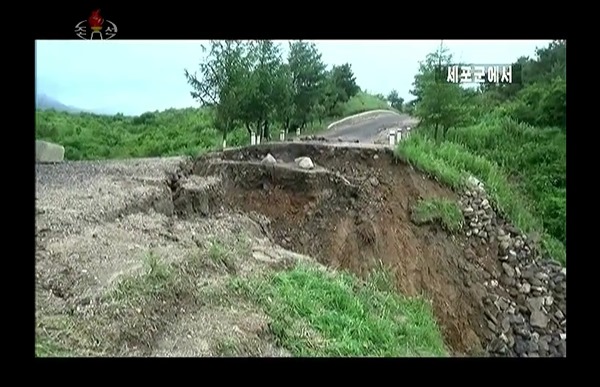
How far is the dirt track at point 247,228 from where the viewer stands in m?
2.30

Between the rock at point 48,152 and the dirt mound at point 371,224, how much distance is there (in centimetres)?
57

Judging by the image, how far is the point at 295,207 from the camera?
2996 mm

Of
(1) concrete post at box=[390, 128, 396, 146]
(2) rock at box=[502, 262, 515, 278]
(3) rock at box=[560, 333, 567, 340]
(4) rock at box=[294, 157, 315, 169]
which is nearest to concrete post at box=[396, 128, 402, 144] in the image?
(1) concrete post at box=[390, 128, 396, 146]

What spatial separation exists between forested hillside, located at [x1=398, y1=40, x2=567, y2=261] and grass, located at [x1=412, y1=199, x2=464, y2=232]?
113 mm

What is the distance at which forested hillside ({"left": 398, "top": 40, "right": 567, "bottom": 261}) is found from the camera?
2.41 meters

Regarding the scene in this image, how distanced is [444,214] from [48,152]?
5.45 ft

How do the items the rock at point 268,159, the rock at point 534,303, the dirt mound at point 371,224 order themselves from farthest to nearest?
the rock at point 268,159, the dirt mound at point 371,224, the rock at point 534,303

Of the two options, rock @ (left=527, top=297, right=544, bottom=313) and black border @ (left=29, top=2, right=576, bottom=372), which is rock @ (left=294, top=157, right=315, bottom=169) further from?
rock @ (left=527, top=297, right=544, bottom=313)

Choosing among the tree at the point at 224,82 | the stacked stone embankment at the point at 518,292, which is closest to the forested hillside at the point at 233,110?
the tree at the point at 224,82
